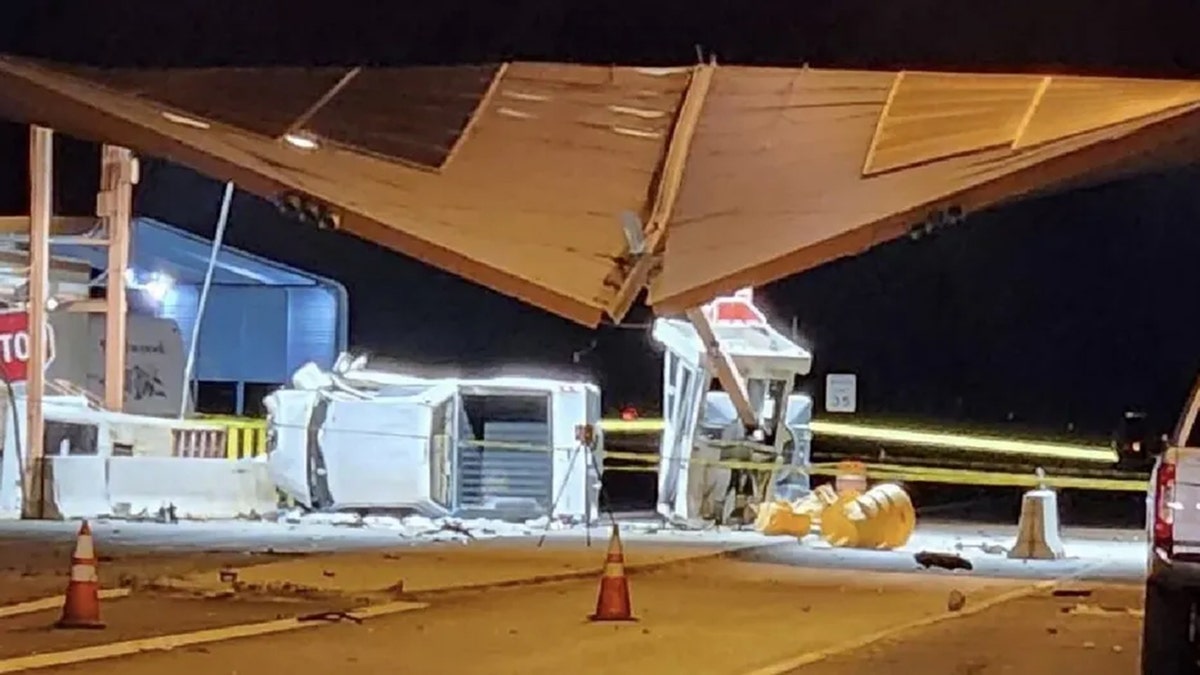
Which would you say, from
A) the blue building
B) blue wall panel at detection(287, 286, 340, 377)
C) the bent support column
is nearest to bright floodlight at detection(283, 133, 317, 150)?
the bent support column

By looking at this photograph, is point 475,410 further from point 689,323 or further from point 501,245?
point 501,245

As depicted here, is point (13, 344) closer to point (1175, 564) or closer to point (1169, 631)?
point (1169, 631)

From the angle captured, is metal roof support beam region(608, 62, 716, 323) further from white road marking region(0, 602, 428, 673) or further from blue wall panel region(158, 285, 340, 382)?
blue wall panel region(158, 285, 340, 382)

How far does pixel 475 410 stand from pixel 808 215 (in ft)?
29.7

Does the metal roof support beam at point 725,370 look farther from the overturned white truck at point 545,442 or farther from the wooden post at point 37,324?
the wooden post at point 37,324

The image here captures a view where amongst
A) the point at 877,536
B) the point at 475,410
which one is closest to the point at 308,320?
the point at 475,410

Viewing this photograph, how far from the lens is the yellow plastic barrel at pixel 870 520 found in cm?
2375

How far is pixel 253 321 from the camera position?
39.4 metres

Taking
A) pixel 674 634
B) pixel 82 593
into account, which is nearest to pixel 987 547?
pixel 674 634

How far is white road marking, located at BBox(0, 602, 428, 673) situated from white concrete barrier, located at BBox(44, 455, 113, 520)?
12.5m

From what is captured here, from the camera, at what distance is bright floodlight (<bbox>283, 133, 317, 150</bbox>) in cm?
2135

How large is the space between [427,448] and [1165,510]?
16979 millimetres

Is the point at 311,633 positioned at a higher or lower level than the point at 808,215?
lower

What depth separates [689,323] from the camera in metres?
26.5
